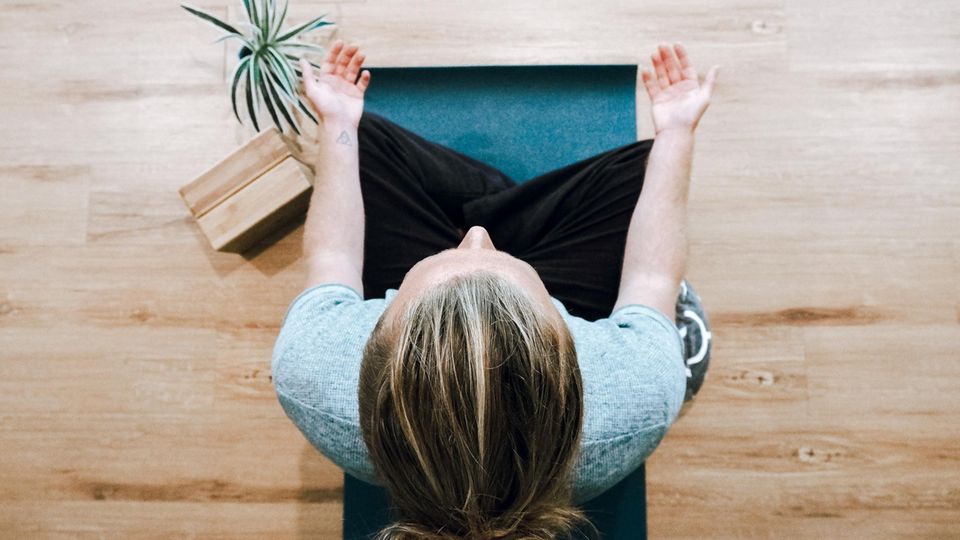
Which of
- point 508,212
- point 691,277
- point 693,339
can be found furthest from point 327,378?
point 691,277

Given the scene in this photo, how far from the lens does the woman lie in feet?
2.32

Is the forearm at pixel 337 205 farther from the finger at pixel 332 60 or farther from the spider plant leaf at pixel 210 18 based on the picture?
the spider plant leaf at pixel 210 18

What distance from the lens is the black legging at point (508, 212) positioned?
1137mm

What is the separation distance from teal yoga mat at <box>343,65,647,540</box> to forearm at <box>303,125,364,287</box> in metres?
0.29

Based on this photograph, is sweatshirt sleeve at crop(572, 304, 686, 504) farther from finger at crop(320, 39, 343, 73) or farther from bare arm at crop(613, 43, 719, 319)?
finger at crop(320, 39, 343, 73)

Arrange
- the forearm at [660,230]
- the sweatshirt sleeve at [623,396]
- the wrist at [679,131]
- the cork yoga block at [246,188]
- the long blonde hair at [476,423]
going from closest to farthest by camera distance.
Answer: the long blonde hair at [476,423] → the sweatshirt sleeve at [623,396] → the forearm at [660,230] → the wrist at [679,131] → the cork yoga block at [246,188]

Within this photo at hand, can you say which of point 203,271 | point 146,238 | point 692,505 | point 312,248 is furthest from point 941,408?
point 146,238

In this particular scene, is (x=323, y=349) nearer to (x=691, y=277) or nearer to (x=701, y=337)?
(x=701, y=337)

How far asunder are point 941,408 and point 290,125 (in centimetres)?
146

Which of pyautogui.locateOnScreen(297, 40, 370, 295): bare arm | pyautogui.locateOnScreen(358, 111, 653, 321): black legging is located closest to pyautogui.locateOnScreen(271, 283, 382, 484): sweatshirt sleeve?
pyautogui.locateOnScreen(297, 40, 370, 295): bare arm

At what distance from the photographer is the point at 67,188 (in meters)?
1.54

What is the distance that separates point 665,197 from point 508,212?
286 millimetres

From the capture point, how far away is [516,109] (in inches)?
56.9

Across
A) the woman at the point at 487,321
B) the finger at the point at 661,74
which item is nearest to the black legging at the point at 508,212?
the woman at the point at 487,321
